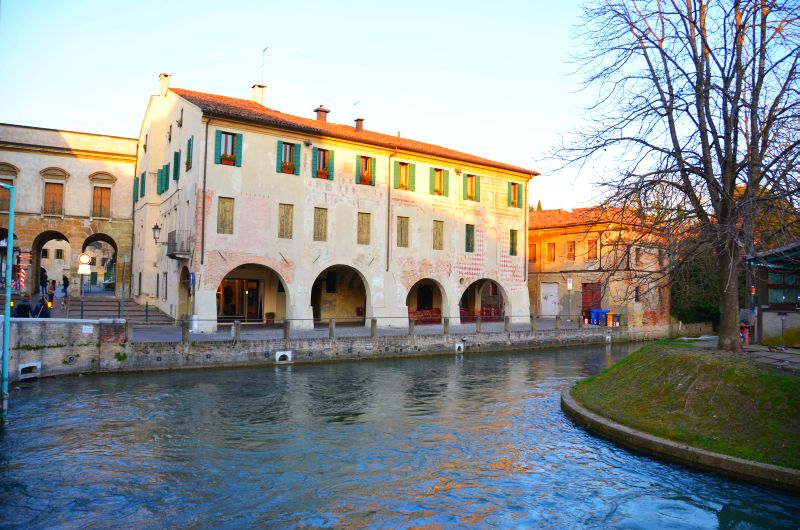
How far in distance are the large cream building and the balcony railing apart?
0.18 ft

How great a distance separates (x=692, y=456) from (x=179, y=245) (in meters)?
21.6

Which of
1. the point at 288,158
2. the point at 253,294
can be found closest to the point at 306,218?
the point at 288,158

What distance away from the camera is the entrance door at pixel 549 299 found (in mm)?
41406

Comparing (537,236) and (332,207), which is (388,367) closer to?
(332,207)

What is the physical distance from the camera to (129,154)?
3481cm

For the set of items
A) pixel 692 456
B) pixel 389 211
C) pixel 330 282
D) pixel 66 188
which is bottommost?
pixel 692 456

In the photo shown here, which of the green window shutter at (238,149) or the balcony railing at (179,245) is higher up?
the green window shutter at (238,149)

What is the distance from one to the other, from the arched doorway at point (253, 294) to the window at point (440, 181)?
9292mm

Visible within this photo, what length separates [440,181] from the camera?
32.1 metres

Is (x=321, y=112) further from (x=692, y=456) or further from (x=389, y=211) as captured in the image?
(x=692, y=456)

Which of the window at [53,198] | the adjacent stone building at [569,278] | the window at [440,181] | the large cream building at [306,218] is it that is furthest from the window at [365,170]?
the window at [53,198]

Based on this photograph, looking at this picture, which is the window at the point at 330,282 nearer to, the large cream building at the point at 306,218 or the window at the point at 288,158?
the large cream building at the point at 306,218

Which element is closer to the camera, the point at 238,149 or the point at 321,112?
the point at 238,149

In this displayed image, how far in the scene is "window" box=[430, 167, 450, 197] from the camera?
31.8 metres
